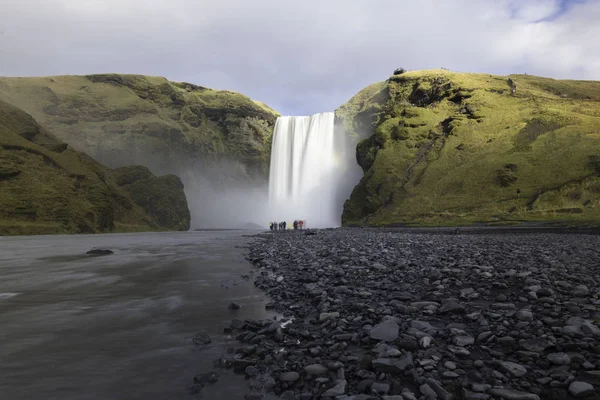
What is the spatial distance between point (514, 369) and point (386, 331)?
180cm

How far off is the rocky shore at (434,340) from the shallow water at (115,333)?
0.68m

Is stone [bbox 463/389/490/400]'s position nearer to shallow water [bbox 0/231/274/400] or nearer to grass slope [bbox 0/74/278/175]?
shallow water [bbox 0/231/274/400]

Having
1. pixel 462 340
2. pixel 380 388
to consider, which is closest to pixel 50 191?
pixel 380 388

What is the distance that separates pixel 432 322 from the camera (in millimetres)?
5918

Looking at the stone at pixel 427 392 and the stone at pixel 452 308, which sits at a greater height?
the stone at pixel 452 308

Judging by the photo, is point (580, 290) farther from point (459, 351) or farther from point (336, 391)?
point (336, 391)

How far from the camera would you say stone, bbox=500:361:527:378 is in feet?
12.7

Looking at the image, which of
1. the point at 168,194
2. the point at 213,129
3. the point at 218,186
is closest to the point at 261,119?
the point at 213,129

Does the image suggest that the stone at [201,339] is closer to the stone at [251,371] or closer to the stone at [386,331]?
the stone at [251,371]

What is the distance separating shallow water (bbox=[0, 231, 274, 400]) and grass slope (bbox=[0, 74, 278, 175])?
4318 inches

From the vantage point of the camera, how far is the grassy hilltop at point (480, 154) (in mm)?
44750

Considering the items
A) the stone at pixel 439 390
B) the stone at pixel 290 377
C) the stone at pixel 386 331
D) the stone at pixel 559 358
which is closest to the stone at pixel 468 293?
the stone at pixel 386 331

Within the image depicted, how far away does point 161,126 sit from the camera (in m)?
116

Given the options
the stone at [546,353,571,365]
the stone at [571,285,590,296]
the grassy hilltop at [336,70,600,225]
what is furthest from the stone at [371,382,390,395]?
the grassy hilltop at [336,70,600,225]
